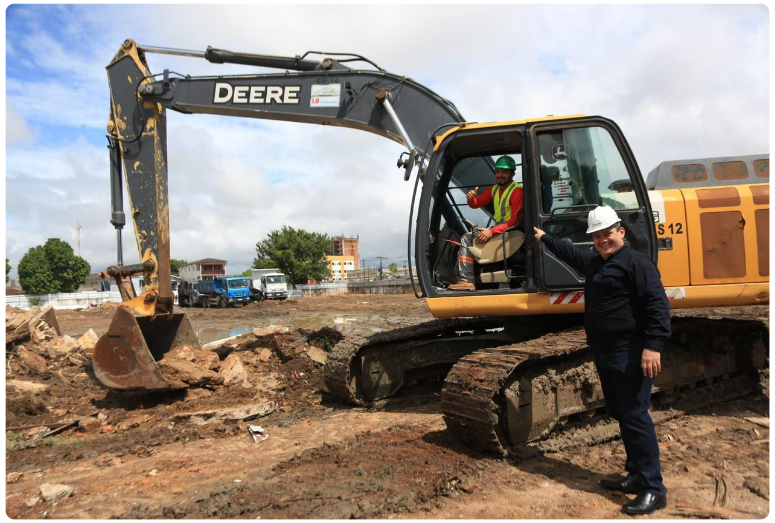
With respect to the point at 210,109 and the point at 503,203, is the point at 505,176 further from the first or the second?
the point at 210,109

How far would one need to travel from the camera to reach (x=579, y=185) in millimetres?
4805

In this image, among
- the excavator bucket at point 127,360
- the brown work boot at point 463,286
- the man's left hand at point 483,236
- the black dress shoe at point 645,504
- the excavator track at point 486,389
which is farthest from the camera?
the excavator bucket at point 127,360

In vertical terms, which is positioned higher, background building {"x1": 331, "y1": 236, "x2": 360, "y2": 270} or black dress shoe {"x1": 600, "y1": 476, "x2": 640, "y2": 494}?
background building {"x1": 331, "y1": 236, "x2": 360, "y2": 270}

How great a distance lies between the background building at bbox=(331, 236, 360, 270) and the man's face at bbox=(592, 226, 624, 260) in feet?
427

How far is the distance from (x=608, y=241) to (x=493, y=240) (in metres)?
1.63

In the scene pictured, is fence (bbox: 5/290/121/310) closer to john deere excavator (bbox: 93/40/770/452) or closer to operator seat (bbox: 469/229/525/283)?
john deere excavator (bbox: 93/40/770/452)

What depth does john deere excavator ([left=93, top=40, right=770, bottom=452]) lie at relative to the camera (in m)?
4.51

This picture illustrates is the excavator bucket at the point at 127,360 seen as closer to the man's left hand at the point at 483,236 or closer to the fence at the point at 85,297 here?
the man's left hand at the point at 483,236

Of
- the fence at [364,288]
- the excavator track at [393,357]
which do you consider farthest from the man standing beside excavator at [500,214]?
the fence at [364,288]

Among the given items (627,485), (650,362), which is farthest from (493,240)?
(627,485)

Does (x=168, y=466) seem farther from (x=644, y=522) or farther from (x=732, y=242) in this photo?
(x=732, y=242)

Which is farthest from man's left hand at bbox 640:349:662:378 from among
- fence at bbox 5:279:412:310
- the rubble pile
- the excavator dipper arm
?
fence at bbox 5:279:412:310

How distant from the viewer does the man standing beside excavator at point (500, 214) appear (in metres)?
5.04

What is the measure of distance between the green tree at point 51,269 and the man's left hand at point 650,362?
158 feet
